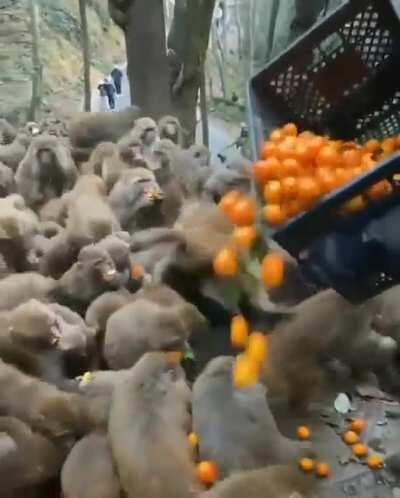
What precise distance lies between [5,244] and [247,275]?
0.95 m

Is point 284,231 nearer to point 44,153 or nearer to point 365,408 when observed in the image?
point 365,408

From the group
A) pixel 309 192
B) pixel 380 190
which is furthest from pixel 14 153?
pixel 380 190

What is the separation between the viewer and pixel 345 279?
1.41 meters

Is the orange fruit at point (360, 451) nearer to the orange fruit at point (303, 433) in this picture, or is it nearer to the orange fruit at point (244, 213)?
the orange fruit at point (303, 433)

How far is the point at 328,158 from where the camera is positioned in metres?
1.53

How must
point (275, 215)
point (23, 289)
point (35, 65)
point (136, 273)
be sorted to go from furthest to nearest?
point (35, 65) → point (136, 273) → point (23, 289) → point (275, 215)

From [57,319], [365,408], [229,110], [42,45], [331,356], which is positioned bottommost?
[365,408]

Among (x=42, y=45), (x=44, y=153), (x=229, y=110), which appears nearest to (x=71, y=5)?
(x=42, y=45)

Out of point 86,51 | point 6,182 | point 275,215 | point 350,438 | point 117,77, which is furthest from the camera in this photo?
point 117,77

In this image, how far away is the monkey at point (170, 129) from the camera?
122 inches

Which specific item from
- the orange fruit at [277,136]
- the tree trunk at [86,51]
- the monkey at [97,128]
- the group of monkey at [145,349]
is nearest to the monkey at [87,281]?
the group of monkey at [145,349]

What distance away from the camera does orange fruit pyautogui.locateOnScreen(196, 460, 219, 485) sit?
1.54 m

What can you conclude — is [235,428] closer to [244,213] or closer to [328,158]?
[244,213]

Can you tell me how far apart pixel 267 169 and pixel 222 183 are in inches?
37.9
